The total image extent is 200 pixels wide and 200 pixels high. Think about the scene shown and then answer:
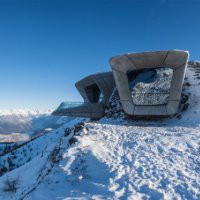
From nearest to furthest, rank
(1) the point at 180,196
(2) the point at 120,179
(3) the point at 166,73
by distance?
(1) the point at 180,196 → (2) the point at 120,179 → (3) the point at 166,73

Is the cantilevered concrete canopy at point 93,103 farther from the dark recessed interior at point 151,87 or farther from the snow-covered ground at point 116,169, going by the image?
the snow-covered ground at point 116,169

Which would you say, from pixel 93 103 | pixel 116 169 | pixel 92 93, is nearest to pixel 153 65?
pixel 93 103

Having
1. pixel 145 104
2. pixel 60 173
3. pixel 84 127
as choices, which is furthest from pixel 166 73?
pixel 60 173

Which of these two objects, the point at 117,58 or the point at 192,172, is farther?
the point at 117,58

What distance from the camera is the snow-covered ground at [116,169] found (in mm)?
8344

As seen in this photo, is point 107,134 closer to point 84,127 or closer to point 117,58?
point 84,127

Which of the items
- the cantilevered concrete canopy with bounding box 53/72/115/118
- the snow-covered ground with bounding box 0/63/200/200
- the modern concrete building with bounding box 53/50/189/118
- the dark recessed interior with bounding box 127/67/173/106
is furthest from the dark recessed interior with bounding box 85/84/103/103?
the snow-covered ground with bounding box 0/63/200/200

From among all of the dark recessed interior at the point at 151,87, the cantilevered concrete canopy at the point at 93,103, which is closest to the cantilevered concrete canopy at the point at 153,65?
the dark recessed interior at the point at 151,87

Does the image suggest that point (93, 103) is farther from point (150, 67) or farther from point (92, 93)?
point (150, 67)

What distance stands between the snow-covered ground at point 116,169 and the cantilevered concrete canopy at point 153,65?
749 centimetres

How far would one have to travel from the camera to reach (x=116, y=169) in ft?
32.1

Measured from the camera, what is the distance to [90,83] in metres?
38.6

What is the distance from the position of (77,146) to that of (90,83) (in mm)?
26923

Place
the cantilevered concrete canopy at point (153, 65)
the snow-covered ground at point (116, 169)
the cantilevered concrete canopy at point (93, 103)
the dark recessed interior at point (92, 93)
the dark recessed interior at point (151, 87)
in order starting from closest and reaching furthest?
the snow-covered ground at point (116, 169) < the cantilevered concrete canopy at point (153, 65) < the dark recessed interior at point (151, 87) < the cantilevered concrete canopy at point (93, 103) < the dark recessed interior at point (92, 93)
